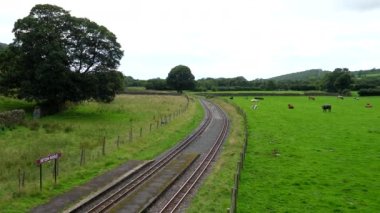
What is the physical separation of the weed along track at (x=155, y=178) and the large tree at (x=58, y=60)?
2059cm

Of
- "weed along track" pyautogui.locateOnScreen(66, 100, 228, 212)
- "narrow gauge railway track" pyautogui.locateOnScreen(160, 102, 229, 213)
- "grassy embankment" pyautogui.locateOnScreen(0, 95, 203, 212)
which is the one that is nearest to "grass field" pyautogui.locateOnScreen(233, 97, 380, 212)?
"narrow gauge railway track" pyautogui.locateOnScreen(160, 102, 229, 213)

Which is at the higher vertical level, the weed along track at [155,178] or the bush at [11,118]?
the bush at [11,118]

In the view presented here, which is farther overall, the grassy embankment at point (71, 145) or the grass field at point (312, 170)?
the grassy embankment at point (71, 145)

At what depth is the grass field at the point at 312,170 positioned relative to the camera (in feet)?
75.9

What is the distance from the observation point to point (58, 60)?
5753cm

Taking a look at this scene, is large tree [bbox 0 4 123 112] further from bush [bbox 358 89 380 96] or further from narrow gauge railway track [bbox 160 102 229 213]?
bush [bbox 358 89 380 96]

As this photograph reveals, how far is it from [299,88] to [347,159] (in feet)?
487

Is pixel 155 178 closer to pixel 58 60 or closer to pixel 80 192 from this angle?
pixel 80 192

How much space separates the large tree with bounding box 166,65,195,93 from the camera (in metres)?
162

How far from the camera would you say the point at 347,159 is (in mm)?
35000

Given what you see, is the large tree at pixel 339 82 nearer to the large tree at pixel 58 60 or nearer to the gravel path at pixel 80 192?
the large tree at pixel 58 60

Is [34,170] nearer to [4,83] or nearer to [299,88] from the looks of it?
[4,83]

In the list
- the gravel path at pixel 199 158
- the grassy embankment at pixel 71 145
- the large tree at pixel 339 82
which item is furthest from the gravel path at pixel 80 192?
the large tree at pixel 339 82

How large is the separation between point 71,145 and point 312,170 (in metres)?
20.3
